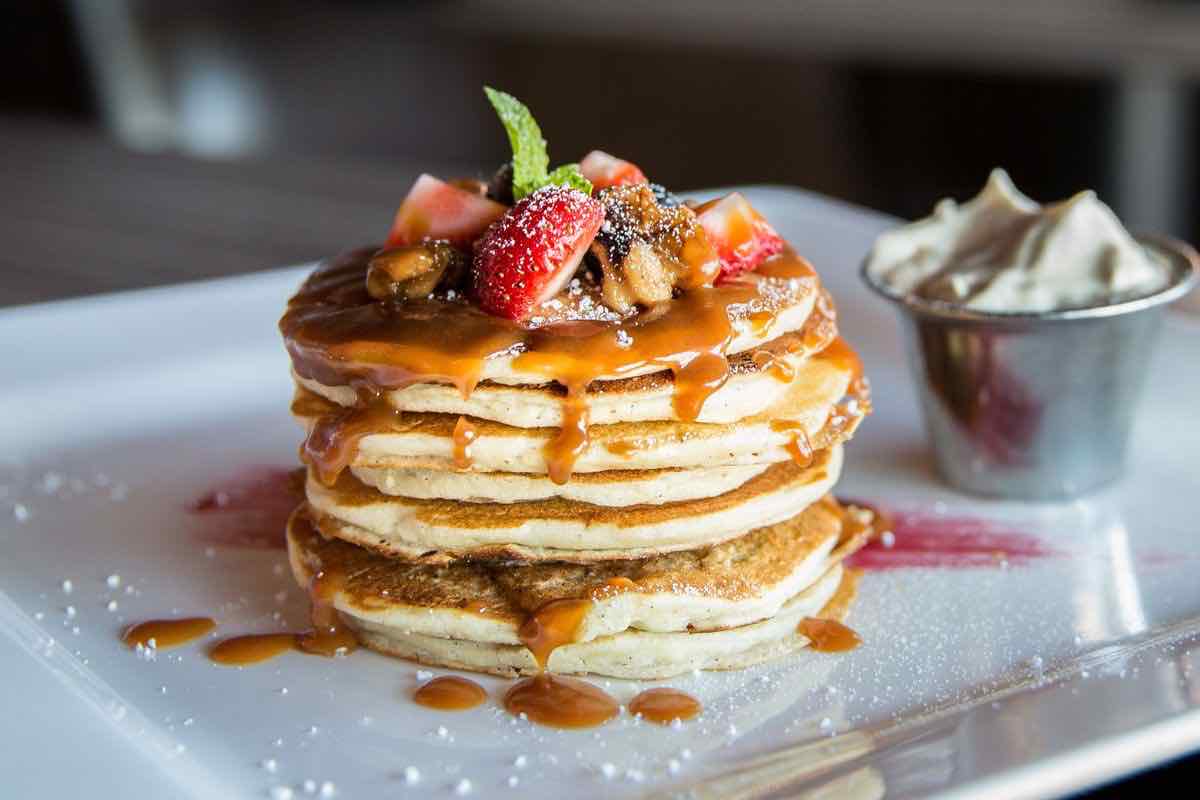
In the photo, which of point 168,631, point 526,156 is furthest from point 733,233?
point 168,631

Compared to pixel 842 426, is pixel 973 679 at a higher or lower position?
lower

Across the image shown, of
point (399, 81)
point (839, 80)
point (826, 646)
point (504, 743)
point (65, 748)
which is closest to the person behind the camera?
point (65, 748)

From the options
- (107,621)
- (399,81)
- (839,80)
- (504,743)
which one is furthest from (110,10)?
(504,743)

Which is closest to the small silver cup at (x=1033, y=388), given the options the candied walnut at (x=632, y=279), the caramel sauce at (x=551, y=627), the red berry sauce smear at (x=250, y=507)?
the candied walnut at (x=632, y=279)

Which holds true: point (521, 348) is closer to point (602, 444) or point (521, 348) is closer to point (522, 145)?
point (602, 444)

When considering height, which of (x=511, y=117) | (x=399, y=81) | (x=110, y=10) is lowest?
(x=399, y=81)

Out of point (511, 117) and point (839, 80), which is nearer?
point (511, 117)

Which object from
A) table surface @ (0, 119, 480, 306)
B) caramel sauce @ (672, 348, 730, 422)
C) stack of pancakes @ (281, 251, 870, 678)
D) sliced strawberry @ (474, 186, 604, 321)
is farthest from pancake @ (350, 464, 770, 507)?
table surface @ (0, 119, 480, 306)

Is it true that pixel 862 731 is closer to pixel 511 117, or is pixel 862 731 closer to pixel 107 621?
pixel 511 117
